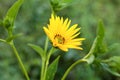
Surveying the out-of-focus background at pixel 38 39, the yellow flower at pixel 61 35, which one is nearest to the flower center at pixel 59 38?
the yellow flower at pixel 61 35

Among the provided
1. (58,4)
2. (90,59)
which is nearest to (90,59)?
(90,59)

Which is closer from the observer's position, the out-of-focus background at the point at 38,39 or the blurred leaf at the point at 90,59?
the blurred leaf at the point at 90,59

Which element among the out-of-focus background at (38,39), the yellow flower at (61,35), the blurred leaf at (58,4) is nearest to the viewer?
the yellow flower at (61,35)

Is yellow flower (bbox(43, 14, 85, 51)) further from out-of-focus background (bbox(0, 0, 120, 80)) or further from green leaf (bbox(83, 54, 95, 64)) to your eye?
out-of-focus background (bbox(0, 0, 120, 80))

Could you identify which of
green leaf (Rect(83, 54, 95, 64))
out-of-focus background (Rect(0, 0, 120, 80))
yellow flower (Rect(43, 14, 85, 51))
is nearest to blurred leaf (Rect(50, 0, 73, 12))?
yellow flower (Rect(43, 14, 85, 51))

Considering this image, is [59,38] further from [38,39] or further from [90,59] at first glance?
[38,39]

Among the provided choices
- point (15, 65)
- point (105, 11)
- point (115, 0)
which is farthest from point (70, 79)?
point (115, 0)

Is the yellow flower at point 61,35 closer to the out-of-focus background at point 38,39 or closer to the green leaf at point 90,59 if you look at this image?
the green leaf at point 90,59

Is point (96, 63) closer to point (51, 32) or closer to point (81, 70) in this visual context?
point (51, 32)

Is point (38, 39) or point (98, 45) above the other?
point (98, 45)
